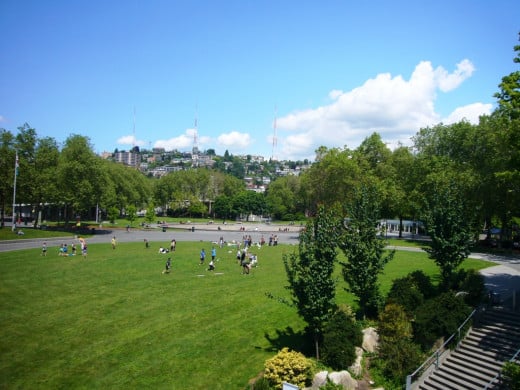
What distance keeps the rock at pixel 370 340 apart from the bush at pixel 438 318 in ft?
5.83

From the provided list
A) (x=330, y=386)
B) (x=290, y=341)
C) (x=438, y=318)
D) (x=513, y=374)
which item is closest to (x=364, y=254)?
(x=438, y=318)

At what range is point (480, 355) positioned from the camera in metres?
15.8

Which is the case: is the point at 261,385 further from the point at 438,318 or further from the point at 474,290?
the point at 474,290

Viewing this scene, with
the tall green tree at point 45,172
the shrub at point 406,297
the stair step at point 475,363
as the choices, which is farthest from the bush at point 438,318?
the tall green tree at point 45,172

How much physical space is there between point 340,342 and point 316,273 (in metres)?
3.02

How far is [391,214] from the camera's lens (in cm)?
6769

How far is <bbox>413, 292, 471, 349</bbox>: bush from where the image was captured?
656 inches

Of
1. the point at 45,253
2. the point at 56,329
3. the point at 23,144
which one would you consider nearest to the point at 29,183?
the point at 23,144

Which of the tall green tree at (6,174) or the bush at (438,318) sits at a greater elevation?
the tall green tree at (6,174)

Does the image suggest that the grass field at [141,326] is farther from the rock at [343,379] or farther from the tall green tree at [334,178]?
the tall green tree at [334,178]

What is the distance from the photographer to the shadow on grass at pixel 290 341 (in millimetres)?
18348

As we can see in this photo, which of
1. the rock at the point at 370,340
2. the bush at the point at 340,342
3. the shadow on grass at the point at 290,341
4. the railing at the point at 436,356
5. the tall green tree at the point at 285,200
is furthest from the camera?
the tall green tree at the point at 285,200

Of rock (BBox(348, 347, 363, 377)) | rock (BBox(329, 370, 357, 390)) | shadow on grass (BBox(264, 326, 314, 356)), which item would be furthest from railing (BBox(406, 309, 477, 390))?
shadow on grass (BBox(264, 326, 314, 356))

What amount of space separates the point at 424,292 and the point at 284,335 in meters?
8.21
